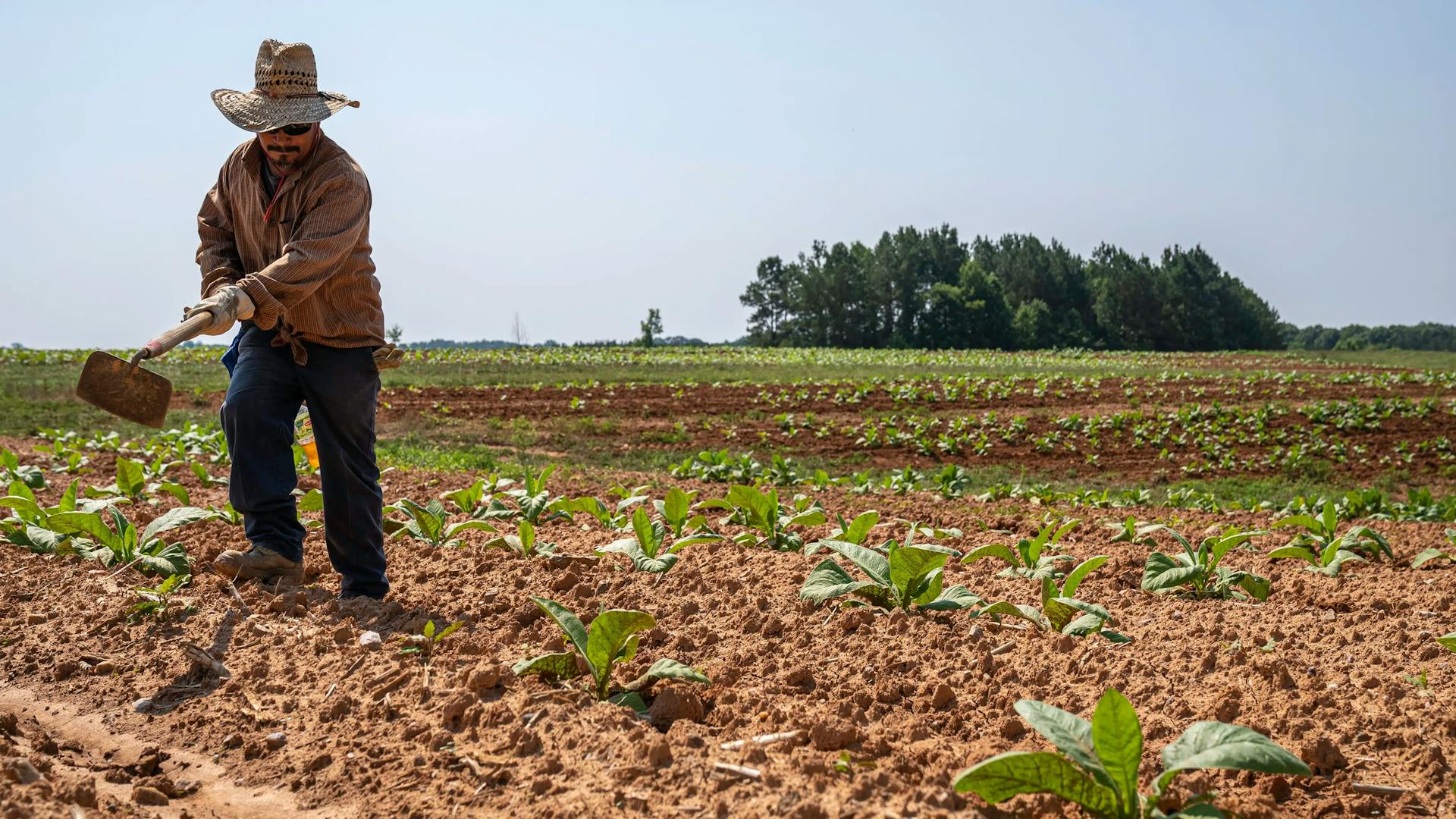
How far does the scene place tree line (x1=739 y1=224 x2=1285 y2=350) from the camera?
7788 cm

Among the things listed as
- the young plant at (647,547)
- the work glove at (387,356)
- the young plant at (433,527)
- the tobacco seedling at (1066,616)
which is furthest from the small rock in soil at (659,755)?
the young plant at (433,527)

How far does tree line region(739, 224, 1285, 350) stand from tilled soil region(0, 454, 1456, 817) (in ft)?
237

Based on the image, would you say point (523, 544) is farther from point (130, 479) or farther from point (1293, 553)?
point (1293, 553)

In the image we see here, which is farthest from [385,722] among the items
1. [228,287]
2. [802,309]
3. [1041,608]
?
[802,309]

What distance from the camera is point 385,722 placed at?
8.68ft

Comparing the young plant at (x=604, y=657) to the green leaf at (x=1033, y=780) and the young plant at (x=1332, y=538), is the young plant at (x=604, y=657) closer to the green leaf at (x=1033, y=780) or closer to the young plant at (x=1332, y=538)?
the green leaf at (x=1033, y=780)

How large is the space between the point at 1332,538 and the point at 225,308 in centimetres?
504

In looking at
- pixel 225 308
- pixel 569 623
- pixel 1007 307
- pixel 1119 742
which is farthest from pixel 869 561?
pixel 1007 307

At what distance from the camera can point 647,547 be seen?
4.12m

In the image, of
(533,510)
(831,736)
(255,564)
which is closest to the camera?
(831,736)

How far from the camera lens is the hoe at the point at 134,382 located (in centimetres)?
329

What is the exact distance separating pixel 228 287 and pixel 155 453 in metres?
6.36

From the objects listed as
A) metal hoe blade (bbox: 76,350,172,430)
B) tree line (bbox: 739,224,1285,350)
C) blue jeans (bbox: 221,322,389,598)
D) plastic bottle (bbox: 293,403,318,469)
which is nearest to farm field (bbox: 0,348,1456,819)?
blue jeans (bbox: 221,322,389,598)

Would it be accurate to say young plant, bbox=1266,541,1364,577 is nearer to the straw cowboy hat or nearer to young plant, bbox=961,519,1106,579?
young plant, bbox=961,519,1106,579
